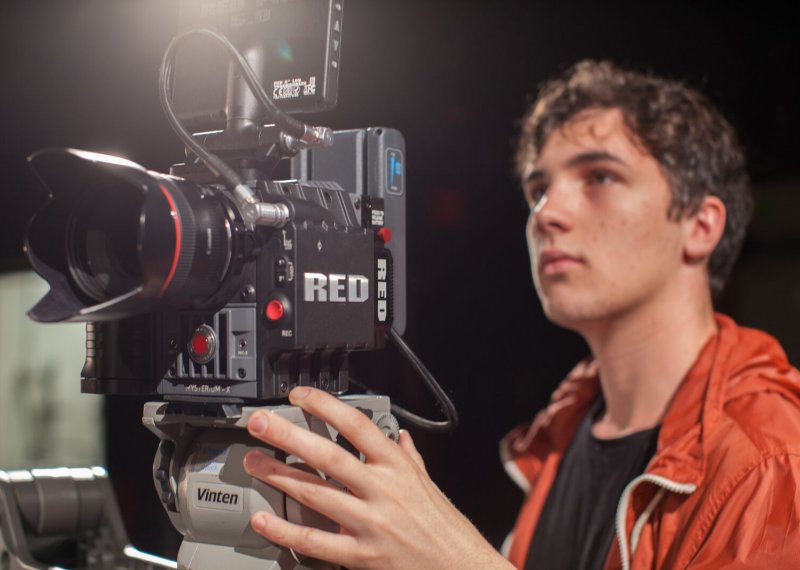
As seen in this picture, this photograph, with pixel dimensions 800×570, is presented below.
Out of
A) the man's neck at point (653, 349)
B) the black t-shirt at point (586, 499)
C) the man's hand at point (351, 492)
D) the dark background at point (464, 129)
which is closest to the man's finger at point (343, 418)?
the man's hand at point (351, 492)

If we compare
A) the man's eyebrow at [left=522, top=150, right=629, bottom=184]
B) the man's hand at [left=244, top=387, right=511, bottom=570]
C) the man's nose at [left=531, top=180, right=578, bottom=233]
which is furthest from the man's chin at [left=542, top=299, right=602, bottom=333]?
the man's hand at [left=244, top=387, right=511, bottom=570]

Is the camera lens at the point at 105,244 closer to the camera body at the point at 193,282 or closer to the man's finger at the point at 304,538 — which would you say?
the camera body at the point at 193,282

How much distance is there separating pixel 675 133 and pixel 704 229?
0.16 m

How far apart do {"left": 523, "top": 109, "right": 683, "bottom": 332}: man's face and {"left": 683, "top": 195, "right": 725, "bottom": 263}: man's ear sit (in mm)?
21

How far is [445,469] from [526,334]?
Result: 879mm

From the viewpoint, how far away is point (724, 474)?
38.8 inches

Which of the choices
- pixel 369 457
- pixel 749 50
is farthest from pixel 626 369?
pixel 749 50

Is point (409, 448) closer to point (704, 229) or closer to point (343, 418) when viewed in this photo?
point (343, 418)

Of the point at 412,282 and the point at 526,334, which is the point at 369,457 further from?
the point at 526,334

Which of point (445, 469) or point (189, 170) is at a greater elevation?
point (189, 170)

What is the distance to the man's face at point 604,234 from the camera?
124cm

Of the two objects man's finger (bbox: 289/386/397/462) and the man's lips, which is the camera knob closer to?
man's finger (bbox: 289/386/397/462)

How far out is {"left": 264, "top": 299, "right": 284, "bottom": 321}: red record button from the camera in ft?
2.09

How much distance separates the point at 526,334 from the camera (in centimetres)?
199
